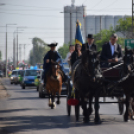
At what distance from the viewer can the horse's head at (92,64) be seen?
36.4 ft

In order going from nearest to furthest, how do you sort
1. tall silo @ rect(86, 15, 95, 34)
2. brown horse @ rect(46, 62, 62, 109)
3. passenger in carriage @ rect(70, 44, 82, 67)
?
1. passenger in carriage @ rect(70, 44, 82, 67)
2. brown horse @ rect(46, 62, 62, 109)
3. tall silo @ rect(86, 15, 95, 34)

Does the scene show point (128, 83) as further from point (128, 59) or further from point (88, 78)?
point (88, 78)

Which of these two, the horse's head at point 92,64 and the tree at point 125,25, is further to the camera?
the tree at point 125,25

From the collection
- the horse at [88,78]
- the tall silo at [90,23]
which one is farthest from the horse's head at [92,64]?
the tall silo at [90,23]

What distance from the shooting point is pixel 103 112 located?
14648mm

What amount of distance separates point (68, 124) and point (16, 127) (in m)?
1.37

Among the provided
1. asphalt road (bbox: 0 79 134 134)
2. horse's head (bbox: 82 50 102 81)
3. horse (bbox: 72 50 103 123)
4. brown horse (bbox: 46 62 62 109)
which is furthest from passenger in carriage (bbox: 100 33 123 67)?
brown horse (bbox: 46 62 62 109)

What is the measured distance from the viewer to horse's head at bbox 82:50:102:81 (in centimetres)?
1110

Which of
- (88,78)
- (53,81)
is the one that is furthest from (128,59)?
(53,81)

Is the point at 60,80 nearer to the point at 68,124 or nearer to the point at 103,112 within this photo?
the point at 103,112

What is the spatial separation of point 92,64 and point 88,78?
42 centimetres

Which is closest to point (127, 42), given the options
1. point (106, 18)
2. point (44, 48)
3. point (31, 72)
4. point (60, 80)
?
point (31, 72)

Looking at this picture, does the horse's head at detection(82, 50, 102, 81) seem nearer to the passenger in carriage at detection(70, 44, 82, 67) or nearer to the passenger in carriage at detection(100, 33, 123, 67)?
the passenger in carriage at detection(100, 33, 123, 67)

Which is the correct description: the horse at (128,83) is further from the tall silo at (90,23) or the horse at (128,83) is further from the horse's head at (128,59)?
the tall silo at (90,23)
